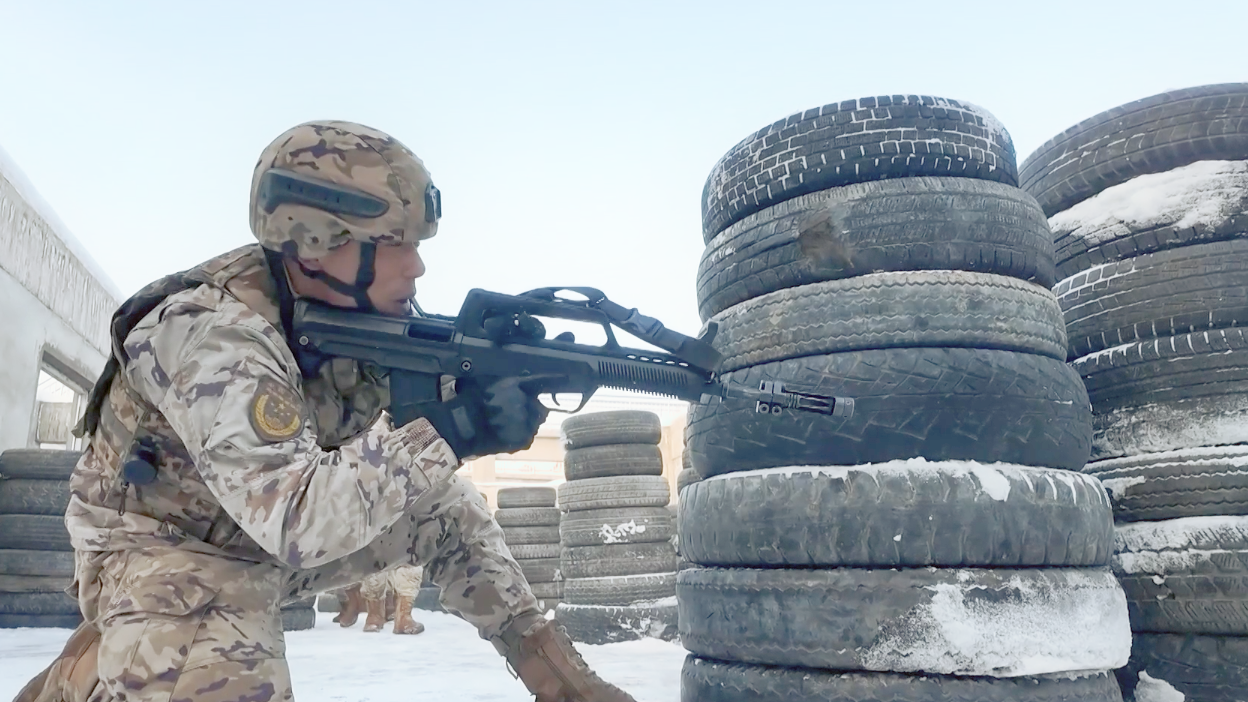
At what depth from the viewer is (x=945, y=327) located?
70.4 inches

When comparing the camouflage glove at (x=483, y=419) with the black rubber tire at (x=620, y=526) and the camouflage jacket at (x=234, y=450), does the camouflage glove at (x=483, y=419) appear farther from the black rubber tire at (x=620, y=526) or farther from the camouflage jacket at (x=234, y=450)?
the black rubber tire at (x=620, y=526)

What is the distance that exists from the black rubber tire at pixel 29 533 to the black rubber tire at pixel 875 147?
4.68 m

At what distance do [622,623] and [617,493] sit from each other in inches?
31.2

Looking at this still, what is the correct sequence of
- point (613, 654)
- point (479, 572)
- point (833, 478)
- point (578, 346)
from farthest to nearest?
point (613, 654) < point (833, 478) < point (479, 572) < point (578, 346)

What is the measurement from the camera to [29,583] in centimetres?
463

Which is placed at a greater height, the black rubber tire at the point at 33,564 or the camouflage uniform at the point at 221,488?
the camouflage uniform at the point at 221,488

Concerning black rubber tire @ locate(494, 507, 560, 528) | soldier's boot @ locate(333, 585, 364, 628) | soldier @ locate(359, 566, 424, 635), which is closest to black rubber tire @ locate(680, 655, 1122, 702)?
soldier @ locate(359, 566, 424, 635)

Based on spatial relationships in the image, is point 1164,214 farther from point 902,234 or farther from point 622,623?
point 622,623

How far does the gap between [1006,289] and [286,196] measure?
1.50 m

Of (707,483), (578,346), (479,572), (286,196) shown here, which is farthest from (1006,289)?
(286,196)

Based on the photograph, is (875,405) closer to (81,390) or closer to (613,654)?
(613,654)

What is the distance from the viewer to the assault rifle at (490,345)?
4.42 feet

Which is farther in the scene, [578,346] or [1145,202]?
[1145,202]

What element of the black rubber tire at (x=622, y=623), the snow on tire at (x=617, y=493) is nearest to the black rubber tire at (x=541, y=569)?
the snow on tire at (x=617, y=493)
